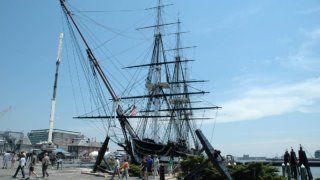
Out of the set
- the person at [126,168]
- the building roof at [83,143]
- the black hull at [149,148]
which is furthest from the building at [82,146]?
the person at [126,168]

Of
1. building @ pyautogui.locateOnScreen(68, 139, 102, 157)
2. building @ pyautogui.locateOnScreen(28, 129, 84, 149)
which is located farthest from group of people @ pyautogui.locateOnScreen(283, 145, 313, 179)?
building @ pyautogui.locateOnScreen(28, 129, 84, 149)

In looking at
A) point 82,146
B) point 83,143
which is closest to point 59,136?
point 83,143

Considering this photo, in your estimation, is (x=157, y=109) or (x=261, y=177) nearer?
(x=261, y=177)

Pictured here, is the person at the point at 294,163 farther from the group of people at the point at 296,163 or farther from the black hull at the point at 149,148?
the black hull at the point at 149,148

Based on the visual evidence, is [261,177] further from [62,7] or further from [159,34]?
[159,34]

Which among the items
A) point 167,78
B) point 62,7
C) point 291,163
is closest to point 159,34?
point 167,78

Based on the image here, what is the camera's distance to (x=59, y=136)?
138m

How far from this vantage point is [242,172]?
59.8 ft

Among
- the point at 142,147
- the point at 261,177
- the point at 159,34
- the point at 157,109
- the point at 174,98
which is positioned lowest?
the point at 261,177

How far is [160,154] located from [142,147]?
4.21m

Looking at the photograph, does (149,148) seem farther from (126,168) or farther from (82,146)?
(82,146)

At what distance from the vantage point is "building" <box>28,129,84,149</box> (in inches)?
A: 5285

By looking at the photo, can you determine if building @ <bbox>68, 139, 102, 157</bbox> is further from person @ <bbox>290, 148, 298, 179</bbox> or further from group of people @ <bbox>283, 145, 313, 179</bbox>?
person @ <bbox>290, 148, 298, 179</bbox>

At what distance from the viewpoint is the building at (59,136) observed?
13425 cm
